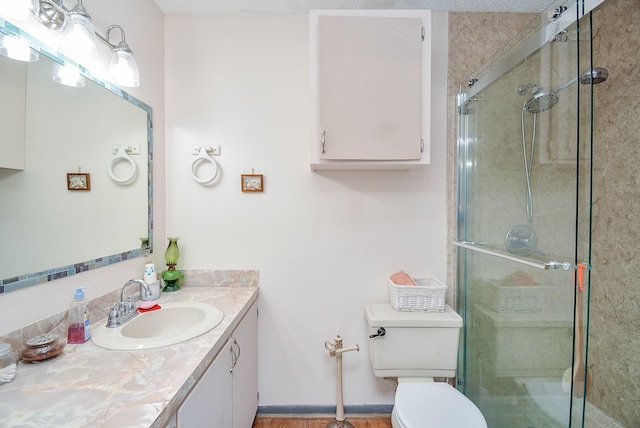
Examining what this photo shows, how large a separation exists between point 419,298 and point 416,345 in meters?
0.24

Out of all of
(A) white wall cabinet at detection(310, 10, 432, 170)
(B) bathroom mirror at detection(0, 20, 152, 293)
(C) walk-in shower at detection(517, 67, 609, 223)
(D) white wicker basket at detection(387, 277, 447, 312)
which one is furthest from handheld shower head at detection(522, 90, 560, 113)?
(B) bathroom mirror at detection(0, 20, 152, 293)

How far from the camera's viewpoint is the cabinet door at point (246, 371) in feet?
3.91

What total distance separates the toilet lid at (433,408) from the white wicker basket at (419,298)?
361 mm

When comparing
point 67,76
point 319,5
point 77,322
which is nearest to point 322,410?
point 77,322

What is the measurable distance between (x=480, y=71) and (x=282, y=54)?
3.77 ft

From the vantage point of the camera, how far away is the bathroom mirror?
0.83 m

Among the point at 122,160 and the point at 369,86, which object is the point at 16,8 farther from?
the point at 369,86

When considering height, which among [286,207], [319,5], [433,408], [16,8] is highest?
[319,5]

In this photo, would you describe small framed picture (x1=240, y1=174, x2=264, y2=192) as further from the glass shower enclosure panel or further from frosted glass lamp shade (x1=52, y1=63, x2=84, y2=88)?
the glass shower enclosure panel

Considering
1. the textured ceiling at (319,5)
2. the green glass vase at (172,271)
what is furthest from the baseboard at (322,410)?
the textured ceiling at (319,5)

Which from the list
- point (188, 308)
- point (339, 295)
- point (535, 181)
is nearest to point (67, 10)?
point (188, 308)

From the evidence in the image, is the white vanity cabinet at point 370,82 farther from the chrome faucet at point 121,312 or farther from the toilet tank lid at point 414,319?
the chrome faucet at point 121,312

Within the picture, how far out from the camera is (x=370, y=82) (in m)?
1.30

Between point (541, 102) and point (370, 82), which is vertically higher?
point (370, 82)
